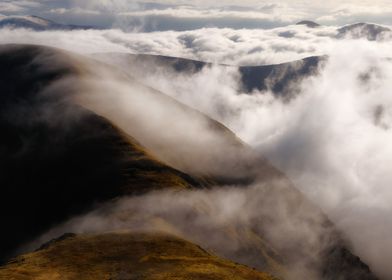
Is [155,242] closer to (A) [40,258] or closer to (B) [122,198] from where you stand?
(A) [40,258]

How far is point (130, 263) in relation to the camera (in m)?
109

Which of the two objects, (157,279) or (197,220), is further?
(197,220)

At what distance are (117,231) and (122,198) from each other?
45605 millimetres

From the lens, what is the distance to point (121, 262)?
4353 inches

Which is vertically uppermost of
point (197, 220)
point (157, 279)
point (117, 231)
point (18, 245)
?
point (157, 279)

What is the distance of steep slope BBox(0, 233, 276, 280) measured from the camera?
10112cm

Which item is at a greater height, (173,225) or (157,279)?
(157,279)

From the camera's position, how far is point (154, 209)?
6880 inches

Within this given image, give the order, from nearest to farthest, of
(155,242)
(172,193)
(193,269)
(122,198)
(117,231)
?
(193,269), (155,242), (117,231), (122,198), (172,193)

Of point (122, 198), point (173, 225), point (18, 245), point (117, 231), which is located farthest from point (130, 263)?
point (18, 245)

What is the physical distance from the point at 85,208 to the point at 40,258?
7553 cm

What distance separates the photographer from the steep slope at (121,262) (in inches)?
3981

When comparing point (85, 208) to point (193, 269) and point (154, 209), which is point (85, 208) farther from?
point (193, 269)

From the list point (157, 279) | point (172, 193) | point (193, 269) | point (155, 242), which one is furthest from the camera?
point (172, 193)
